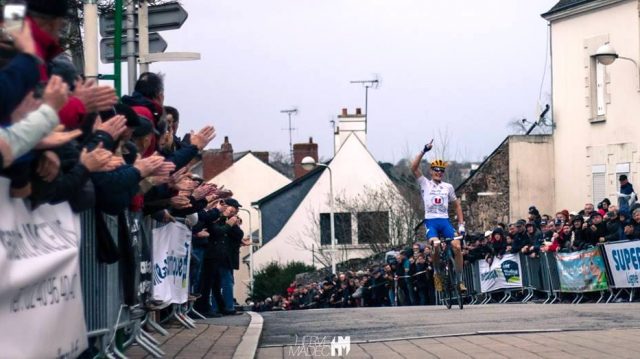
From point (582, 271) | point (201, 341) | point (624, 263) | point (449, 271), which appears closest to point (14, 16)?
point (201, 341)

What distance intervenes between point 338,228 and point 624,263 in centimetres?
4813

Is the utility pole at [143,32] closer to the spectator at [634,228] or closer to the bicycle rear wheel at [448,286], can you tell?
the bicycle rear wheel at [448,286]

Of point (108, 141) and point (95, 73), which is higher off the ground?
point (95, 73)

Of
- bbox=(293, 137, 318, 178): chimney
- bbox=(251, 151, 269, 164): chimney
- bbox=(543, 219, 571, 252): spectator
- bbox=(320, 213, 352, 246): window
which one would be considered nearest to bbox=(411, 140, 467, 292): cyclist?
bbox=(543, 219, 571, 252): spectator

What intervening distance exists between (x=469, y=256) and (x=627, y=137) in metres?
11.9

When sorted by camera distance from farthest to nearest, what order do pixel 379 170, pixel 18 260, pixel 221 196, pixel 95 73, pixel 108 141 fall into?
pixel 379 170
pixel 221 196
pixel 95 73
pixel 108 141
pixel 18 260

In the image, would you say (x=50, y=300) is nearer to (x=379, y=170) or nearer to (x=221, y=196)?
(x=221, y=196)

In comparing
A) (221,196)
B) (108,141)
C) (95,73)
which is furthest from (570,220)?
(108,141)

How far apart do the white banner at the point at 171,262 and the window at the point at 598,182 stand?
30.6m

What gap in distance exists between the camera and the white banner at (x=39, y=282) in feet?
20.1

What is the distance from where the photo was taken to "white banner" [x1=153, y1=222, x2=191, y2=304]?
13031 mm

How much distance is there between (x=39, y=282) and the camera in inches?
262

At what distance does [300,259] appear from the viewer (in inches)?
3031

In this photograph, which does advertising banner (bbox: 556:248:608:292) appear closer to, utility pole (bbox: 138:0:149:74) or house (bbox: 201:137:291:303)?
utility pole (bbox: 138:0:149:74)
